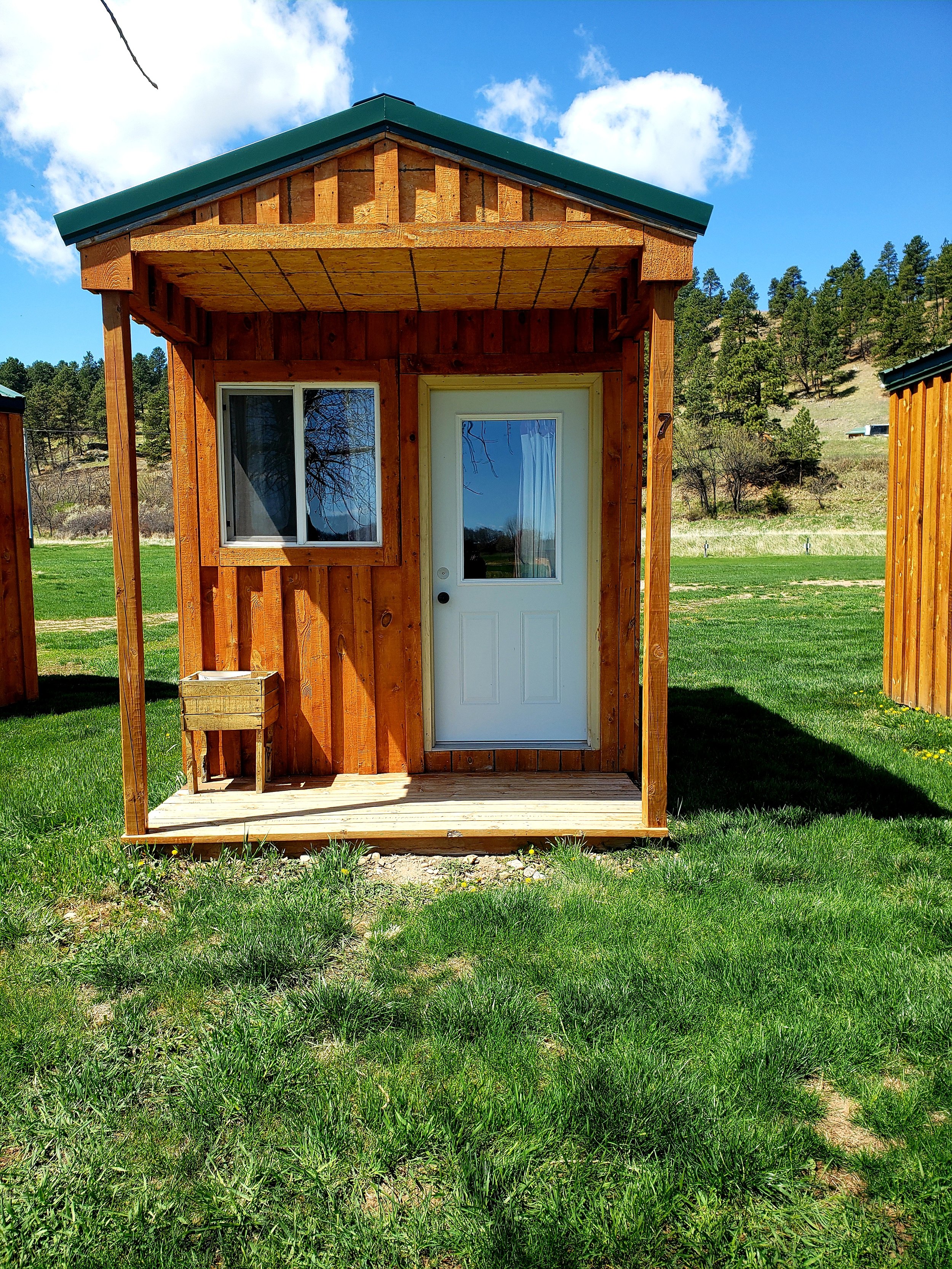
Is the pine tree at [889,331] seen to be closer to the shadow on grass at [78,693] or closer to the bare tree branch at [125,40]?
the shadow on grass at [78,693]

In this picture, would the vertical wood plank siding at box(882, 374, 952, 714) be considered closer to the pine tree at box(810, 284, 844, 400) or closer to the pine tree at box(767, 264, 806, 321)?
the pine tree at box(810, 284, 844, 400)

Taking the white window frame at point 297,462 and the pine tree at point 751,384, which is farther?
the pine tree at point 751,384

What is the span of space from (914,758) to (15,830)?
5.39m

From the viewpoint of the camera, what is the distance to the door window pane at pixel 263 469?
16.0ft

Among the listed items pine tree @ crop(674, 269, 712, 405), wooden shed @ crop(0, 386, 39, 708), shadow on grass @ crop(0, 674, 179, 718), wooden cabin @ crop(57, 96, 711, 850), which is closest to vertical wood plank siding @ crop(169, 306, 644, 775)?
wooden cabin @ crop(57, 96, 711, 850)

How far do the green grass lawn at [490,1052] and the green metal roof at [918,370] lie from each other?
4.00m

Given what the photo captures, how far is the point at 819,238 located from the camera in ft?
232

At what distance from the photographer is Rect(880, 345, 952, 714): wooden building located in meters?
6.39

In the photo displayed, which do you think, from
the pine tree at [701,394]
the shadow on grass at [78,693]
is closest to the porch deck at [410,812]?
the shadow on grass at [78,693]

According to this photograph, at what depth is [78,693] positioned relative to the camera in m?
7.80

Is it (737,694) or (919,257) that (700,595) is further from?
(919,257)

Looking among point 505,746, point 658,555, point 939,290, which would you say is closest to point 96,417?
point 505,746

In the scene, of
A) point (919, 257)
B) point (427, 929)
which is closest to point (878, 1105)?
point (427, 929)

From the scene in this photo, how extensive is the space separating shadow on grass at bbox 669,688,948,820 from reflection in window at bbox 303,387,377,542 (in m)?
2.48
